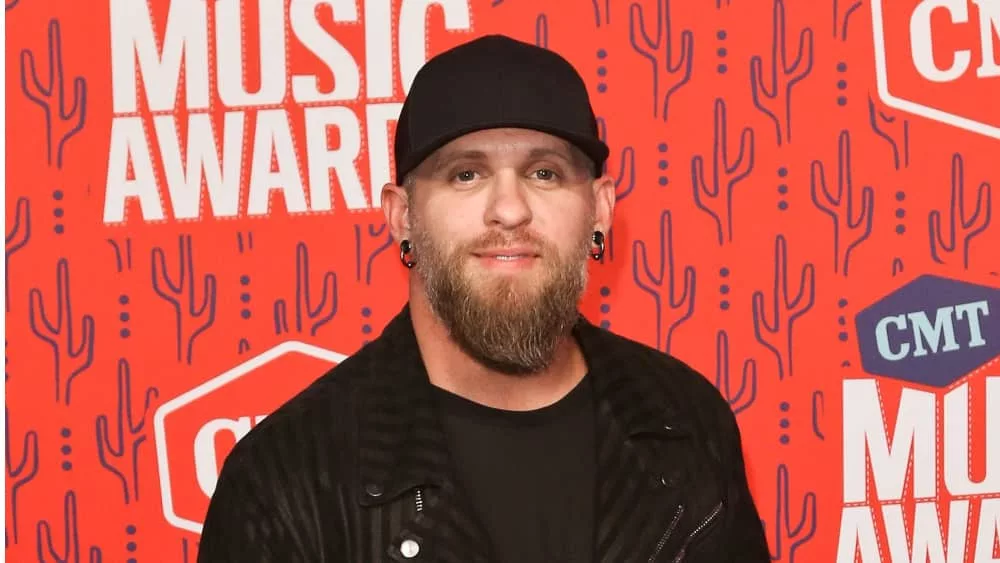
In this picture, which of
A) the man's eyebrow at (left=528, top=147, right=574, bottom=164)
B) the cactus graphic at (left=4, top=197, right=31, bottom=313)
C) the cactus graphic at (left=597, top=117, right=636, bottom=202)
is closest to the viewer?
the man's eyebrow at (left=528, top=147, right=574, bottom=164)

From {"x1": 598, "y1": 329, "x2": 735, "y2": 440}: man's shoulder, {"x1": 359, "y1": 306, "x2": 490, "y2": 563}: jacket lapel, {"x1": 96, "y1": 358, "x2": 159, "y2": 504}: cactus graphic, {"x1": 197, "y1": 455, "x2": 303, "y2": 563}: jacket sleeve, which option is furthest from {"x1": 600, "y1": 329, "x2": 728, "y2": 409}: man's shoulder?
{"x1": 96, "y1": 358, "x2": 159, "y2": 504}: cactus graphic

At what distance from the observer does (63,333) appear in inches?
79.7

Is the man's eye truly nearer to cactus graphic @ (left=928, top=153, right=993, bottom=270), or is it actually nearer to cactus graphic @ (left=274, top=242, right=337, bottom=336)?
cactus graphic @ (left=274, top=242, right=337, bottom=336)

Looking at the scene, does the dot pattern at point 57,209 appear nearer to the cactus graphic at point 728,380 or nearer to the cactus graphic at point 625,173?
the cactus graphic at point 625,173

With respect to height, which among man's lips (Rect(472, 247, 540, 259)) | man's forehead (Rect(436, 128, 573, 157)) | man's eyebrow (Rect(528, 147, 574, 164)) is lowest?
man's lips (Rect(472, 247, 540, 259))

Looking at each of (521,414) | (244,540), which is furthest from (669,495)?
(244,540)

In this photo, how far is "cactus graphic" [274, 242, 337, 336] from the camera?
6.79 ft

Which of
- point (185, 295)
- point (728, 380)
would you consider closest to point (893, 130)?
point (728, 380)

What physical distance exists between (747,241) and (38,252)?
1.36m

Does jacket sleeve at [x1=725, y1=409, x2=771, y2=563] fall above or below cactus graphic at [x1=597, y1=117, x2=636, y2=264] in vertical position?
below

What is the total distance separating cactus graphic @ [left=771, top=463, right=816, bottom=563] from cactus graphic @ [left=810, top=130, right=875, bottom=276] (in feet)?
1.48

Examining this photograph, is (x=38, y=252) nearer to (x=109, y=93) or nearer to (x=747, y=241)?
(x=109, y=93)

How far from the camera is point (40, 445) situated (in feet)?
6.64

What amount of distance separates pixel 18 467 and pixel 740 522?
1.32m
